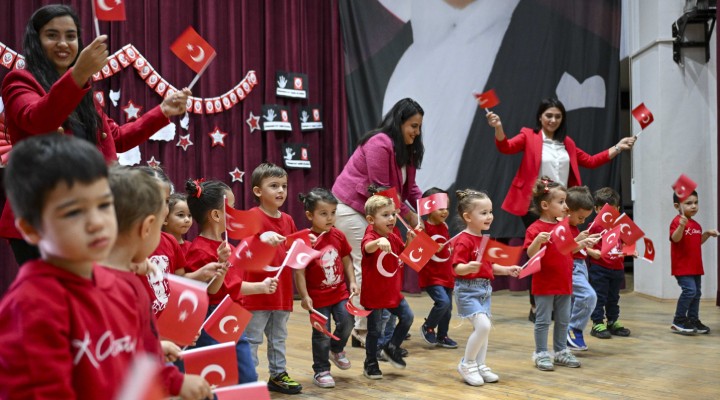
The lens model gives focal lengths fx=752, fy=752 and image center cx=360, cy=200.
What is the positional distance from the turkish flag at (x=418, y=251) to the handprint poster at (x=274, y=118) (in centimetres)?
329

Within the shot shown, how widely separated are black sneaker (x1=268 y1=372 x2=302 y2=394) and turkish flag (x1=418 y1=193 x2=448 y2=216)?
1126mm

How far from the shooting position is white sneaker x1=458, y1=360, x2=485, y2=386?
3.48 m

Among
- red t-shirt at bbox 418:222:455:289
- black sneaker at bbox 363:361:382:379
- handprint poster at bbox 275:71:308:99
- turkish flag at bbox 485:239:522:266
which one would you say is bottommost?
black sneaker at bbox 363:361:382:379

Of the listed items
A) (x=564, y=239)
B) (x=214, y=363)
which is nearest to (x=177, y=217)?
(x=214, y=363)

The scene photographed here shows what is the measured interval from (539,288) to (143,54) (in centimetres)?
383

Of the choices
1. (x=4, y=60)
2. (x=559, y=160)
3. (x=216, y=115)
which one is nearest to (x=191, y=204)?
(x=559, y=160)

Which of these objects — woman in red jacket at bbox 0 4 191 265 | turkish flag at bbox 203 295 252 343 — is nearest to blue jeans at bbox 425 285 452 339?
turkish flag at bbox 203 295 252 343

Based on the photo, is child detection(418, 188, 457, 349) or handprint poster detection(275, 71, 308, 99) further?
handprint poster detection(275, 71, 308, 99)

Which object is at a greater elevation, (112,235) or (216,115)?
(216,115)

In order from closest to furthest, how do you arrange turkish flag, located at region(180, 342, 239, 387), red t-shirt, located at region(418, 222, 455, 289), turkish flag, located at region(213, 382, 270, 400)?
turkish flag, located at region(213, 382, 270, 400) → turkish flag, located at region(180, 342, 239, 387) → red t-shirt, located at region(418, 222, 455, 289)

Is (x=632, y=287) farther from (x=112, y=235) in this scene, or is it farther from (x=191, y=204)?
(x=112, y=235)

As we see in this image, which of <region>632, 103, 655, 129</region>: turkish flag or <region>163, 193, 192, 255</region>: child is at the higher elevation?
<region>632, 103, 655, 129</region>: turkish flag

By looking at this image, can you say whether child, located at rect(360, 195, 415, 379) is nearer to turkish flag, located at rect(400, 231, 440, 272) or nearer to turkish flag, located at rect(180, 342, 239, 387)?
turkish flag, located at rect(400, 231, 440, 272)

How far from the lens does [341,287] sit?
12.3ft
